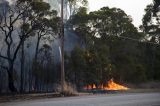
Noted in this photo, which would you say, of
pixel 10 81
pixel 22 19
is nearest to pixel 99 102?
pixel 10 81

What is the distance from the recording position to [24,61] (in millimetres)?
43688

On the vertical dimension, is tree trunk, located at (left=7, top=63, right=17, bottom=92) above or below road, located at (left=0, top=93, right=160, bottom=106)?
above

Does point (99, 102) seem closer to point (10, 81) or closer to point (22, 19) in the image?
point (10, 81)

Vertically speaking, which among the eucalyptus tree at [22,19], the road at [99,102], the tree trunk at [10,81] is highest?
the eucalyptus tree at [22,19]

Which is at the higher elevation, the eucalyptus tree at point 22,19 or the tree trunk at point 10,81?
the eucalyptus tree at point 22,19

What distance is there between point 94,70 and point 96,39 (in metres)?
7.47

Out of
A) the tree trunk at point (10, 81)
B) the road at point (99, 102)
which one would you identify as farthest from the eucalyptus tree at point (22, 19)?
the road at point (99, 102)

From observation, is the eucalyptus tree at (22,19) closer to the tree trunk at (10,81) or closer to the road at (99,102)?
the tree trunk at (10,81)

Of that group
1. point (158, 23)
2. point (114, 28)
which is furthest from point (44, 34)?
point (158, 23)

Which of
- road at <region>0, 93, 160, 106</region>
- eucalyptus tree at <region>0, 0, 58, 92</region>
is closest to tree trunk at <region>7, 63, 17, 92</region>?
eucalyptus tree at <region>0, 0, 58, 92</region>

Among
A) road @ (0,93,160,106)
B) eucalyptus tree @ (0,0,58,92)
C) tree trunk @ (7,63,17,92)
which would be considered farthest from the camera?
tree trunk @ (7,63,17,92)

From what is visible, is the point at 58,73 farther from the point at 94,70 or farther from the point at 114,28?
the point at 114,28

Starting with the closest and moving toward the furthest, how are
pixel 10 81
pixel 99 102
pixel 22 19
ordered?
pixel 99 102 < pixel 10 81 < pixel 22 19

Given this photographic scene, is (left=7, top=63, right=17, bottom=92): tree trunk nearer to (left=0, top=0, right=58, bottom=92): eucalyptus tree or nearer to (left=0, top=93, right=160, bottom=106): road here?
(left=0, top=0, right=58, bottom=92): eucalyptus tree
